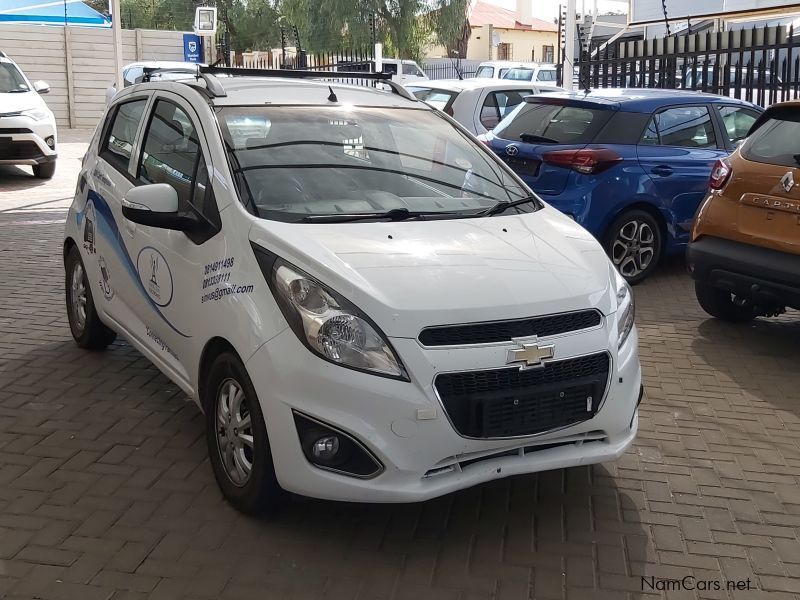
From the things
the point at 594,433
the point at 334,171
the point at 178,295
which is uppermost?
the point at 334,171

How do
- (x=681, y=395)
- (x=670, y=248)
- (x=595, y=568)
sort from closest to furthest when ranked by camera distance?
(x=595, y=568) → (x=681, y=395) → (x=670, y=248)

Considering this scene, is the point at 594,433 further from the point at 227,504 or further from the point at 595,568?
the point at 227,504

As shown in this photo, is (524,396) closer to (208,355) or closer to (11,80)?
(208,355)

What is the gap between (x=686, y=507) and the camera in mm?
4105

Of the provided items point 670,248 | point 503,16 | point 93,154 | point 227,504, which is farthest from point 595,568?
point 503,16

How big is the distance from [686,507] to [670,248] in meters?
4.83

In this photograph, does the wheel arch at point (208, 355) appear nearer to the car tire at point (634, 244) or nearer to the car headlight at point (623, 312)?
the car headlight at point (623, 312)

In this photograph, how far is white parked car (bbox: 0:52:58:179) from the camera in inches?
542

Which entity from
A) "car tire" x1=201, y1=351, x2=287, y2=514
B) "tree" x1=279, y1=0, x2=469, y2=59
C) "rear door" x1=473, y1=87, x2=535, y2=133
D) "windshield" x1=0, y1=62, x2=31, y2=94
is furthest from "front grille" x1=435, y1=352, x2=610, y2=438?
"tree" x1=279, y1=0, x2=469, y2=59

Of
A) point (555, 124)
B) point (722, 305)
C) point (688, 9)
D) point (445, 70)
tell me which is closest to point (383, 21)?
point (445, 70)

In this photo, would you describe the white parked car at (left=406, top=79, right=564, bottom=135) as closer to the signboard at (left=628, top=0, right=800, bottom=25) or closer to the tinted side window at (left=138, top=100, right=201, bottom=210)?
the signboard at (left=628, top=0, right=800, bottom=25)

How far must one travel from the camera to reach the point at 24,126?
1383 cm

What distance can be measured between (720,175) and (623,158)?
1655 mm

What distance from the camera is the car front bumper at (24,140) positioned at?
540 inches
